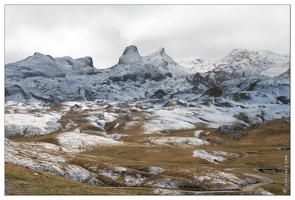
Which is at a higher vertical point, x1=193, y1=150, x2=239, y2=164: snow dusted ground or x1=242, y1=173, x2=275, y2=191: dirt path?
x1=242, y1=173, x2=275, y2=191: dirt path

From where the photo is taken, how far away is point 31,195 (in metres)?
52.5

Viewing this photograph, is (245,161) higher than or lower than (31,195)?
lower

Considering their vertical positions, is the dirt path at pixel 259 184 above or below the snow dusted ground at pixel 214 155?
above

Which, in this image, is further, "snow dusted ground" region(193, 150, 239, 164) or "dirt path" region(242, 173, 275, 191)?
"snow dusted ground" region(193, 150, 239, 164)

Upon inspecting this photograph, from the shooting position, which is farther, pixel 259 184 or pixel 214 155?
pixel 214 155

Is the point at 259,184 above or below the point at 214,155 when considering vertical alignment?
above

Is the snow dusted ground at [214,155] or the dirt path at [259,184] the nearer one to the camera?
the dirt path at [259,184]
